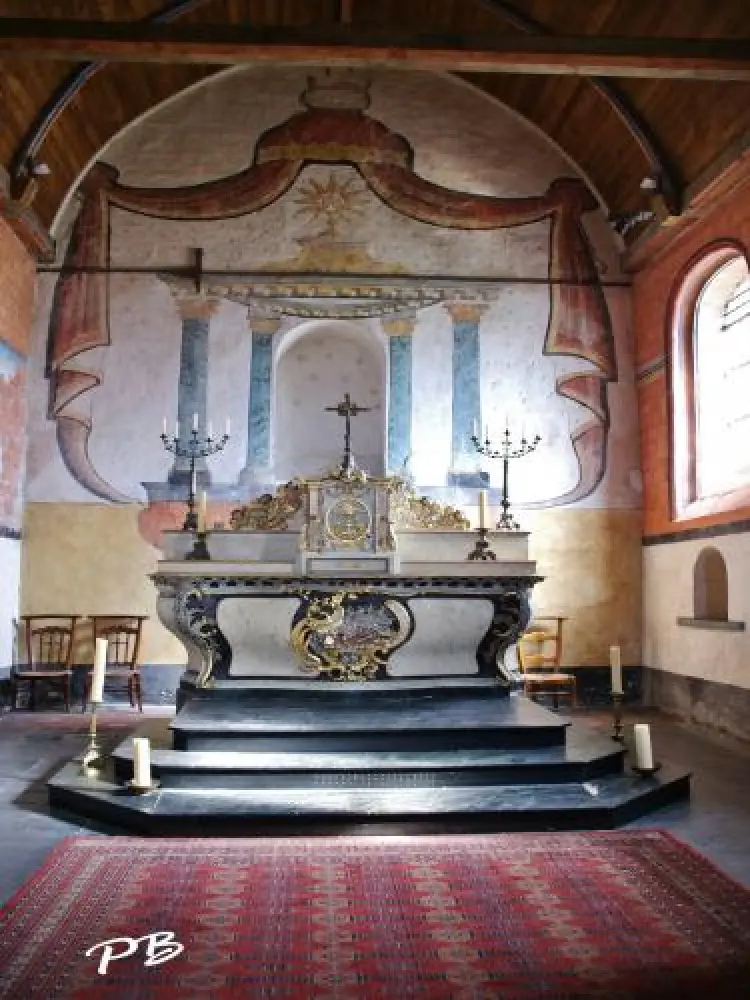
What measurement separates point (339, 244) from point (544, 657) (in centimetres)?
571

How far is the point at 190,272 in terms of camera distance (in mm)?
12125

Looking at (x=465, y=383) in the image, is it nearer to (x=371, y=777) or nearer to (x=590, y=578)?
(x=590, y=578)

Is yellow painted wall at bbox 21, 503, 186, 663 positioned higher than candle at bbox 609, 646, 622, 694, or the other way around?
yellow painted wall at bbox 21, 503, 186, 663

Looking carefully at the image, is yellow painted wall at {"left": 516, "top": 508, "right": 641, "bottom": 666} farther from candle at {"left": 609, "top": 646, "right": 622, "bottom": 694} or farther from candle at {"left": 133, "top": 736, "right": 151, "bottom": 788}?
candle at {"left": 133, "top": 736, "right": 151, "bottom": 788}

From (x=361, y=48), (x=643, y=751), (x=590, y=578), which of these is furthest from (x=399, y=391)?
(x=643, y=751)

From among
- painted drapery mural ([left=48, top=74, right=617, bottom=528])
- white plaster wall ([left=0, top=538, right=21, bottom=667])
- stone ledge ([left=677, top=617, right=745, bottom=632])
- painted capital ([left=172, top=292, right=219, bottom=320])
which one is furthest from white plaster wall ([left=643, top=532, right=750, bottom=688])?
white plaster wall ([left=0, top=538, right=21, bottom=667])

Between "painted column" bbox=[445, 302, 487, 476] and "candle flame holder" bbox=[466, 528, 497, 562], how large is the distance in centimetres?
373

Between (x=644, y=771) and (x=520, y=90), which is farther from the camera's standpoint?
(x=520, y=90)

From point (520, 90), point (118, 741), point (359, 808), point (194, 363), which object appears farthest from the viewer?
point (520, 90)

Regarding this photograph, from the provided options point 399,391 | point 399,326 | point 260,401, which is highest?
point 399,326

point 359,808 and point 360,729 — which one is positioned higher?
point 360,729

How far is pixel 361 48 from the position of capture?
7.92 m

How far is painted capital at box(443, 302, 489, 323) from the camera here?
12305 millimetres

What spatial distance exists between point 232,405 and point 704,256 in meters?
5.71
